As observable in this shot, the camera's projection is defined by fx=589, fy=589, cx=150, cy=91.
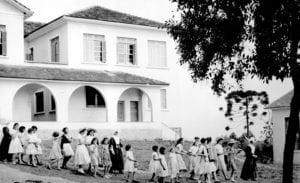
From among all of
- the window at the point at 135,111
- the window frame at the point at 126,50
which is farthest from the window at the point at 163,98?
the window frame at the point at 126,50

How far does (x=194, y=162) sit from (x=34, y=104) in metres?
16.3

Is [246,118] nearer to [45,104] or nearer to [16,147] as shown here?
[45,104]

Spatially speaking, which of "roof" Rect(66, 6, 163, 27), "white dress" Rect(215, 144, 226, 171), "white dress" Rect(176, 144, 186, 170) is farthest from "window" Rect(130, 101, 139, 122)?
"white dress" Rect(176, 144, 186, 170)

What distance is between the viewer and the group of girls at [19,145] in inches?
840

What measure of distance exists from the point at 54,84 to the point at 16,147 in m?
10.5

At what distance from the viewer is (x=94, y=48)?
35500 mm

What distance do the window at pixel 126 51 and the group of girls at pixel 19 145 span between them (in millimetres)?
15367

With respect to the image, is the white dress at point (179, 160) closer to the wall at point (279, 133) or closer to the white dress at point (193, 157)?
the white dress at point (193, 157)

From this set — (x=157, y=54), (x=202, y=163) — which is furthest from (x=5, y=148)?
(x=157, y=54)

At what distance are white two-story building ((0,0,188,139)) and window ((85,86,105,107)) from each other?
59 millimetres

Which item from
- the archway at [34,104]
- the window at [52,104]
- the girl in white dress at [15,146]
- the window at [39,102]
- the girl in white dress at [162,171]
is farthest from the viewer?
the window at [39,102]

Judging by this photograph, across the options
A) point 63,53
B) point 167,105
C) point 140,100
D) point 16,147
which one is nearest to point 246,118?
point 167,105

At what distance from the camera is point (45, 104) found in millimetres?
35406

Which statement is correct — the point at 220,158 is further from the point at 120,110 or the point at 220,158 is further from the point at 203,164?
the point at 120,110
